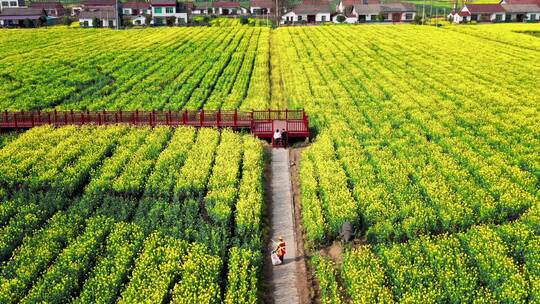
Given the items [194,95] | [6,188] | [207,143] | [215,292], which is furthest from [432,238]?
[194,95]

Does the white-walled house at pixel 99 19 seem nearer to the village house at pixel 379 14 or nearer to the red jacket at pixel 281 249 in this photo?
the village house at pixel 379 14

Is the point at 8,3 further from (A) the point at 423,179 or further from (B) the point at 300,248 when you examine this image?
(B) the point at 300,248

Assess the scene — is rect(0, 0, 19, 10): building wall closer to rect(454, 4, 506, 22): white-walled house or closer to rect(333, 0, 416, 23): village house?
rect(333, 0, 416, 23): village house

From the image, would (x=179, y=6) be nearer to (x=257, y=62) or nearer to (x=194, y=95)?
(x=257, y=62)

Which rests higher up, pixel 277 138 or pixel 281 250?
pixel 277 138

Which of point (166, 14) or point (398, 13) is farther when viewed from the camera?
point (398, 13)

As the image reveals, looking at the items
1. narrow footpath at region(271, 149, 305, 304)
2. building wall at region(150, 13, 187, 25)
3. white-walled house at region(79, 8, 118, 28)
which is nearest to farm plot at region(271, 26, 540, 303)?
narrow footpath at region(271, 149, 305, 304)

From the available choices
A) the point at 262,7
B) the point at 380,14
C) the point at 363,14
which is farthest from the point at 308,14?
the point at 262,7
